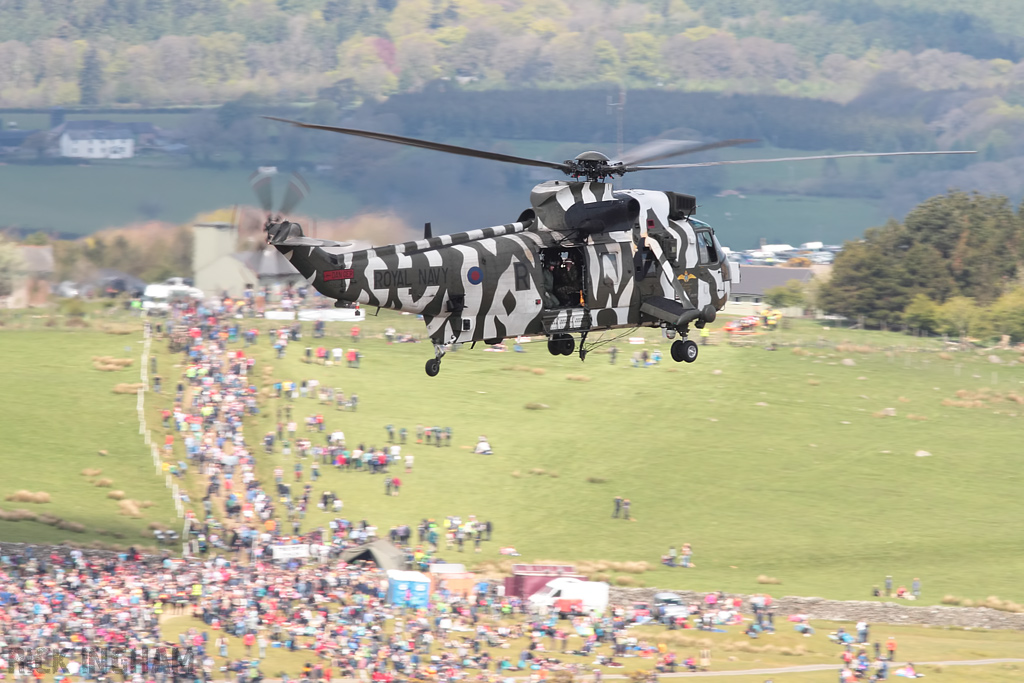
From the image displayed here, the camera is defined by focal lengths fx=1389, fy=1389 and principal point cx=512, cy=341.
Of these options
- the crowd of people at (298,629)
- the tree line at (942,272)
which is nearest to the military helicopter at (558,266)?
the crowd of people at (298,629)

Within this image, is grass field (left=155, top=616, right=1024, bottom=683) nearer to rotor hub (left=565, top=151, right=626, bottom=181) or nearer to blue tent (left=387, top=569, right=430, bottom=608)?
blue tent (left=387, top=569, right=430, bottom=608)

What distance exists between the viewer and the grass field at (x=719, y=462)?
7888cm

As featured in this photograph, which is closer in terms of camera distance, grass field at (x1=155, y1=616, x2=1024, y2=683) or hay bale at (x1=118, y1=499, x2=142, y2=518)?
grass field at (x1=155, y1=616, x2=1024, y2=683)

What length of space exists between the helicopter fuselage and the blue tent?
937 inches

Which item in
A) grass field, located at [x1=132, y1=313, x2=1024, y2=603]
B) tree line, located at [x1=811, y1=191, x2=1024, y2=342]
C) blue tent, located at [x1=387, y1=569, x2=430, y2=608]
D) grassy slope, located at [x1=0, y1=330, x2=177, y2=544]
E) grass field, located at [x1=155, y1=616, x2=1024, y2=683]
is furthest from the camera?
tree line, located at [x1=811, y1=191, x2=1024, y2=342]

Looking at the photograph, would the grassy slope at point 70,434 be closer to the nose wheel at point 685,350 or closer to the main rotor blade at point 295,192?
the nose wheel at point 685,350

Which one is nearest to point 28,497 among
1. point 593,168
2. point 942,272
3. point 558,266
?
point 558,266

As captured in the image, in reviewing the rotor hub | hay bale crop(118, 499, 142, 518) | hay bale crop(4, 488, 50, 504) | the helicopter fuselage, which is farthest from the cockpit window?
hay bale crop(4, 488, 50, 504)

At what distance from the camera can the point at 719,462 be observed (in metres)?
95.1

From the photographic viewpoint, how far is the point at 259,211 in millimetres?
32531

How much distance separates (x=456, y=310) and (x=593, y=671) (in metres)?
24.3

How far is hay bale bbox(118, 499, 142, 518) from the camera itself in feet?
255

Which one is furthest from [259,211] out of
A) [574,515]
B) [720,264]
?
[574,515]

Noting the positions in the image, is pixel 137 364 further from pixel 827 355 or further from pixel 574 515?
pixel 827 355
